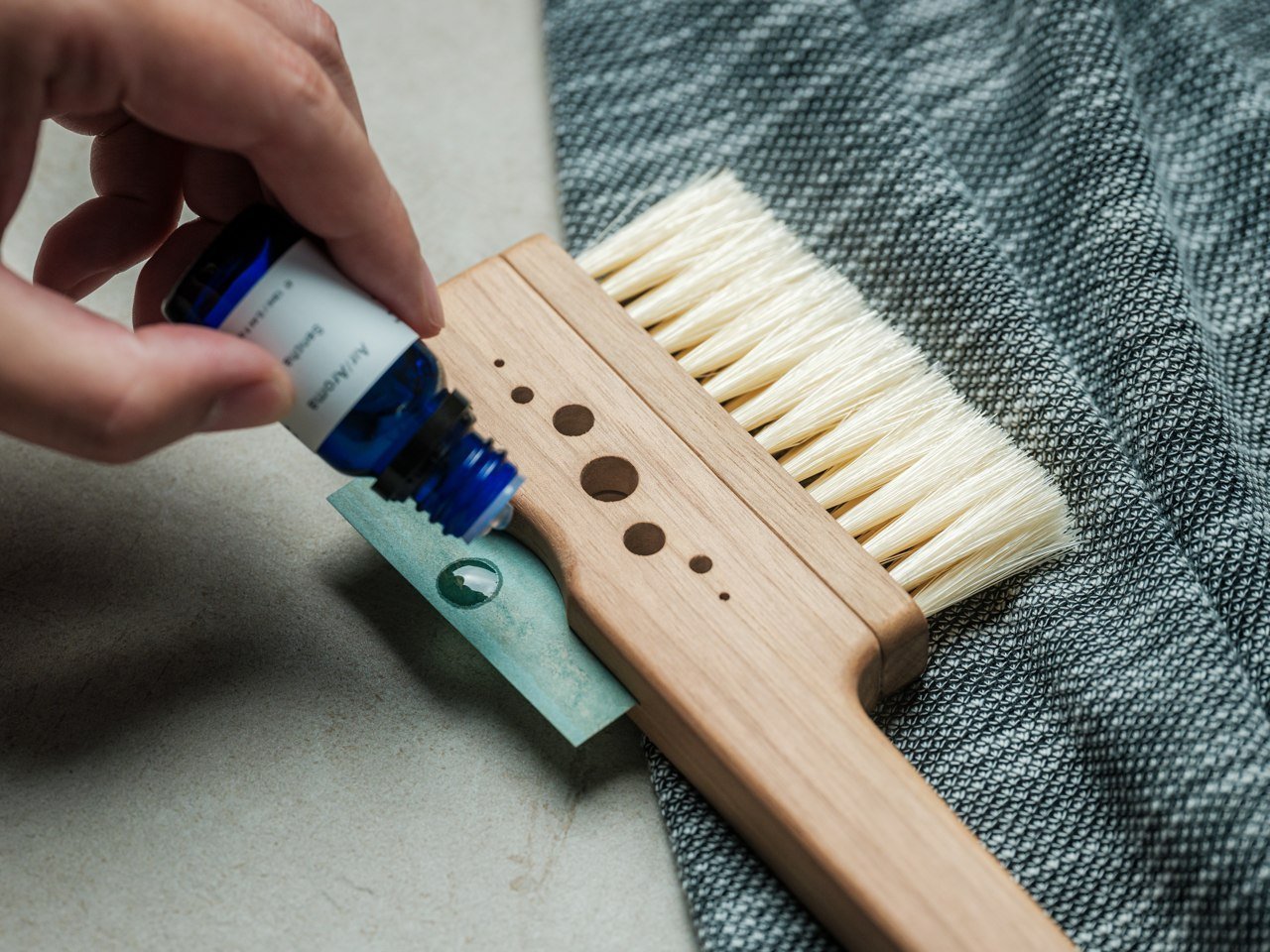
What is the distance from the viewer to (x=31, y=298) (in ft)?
1.43

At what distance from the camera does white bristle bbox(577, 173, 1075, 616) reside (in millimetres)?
592

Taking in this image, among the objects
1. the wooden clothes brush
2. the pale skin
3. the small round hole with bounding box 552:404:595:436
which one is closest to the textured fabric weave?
the wooden clothes brush

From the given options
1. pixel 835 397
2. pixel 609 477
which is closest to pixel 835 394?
pixel 835 397

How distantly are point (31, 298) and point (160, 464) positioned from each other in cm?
24

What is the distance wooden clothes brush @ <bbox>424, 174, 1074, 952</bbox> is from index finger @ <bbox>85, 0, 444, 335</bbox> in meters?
0.13

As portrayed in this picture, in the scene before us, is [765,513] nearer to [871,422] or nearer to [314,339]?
[871,422]

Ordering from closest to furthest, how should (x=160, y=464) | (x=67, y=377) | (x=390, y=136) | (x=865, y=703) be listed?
(x=67, y=377) < (x=865, y=703) < (x=160, y=464) < (x=390, y=136)

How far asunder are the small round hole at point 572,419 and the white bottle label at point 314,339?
→ 133mm

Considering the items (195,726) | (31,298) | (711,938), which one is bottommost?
(711,938)

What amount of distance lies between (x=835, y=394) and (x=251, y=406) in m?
0.30

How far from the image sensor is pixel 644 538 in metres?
0.57

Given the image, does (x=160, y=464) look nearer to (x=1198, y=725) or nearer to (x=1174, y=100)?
(x=1198, y=725)

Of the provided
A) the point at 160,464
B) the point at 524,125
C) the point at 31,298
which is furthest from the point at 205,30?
the point at 524,125

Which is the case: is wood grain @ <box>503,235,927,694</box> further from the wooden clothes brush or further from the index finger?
the index finger
